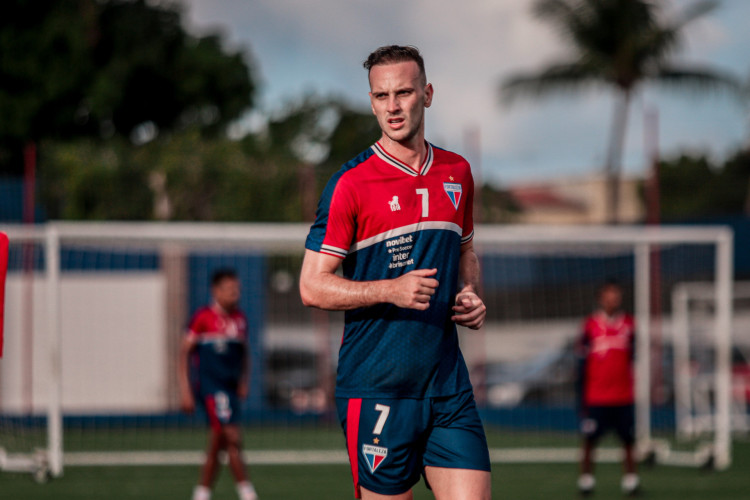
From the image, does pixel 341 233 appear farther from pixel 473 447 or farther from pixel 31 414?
pixel 31 414

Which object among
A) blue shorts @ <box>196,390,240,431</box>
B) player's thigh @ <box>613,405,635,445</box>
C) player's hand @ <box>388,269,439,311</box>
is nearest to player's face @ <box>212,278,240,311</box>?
blue shorts @ <box>196,390,240,431</box>

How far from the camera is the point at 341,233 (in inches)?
167

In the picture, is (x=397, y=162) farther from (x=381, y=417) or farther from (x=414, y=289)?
(x=381, y=417)

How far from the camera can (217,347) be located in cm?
1044

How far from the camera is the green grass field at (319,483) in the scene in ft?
36.6

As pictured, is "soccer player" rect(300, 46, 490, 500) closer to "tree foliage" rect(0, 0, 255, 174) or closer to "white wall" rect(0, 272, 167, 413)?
"white wall" rect(0, 272, 167, 413)

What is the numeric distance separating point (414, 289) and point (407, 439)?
0.70 m

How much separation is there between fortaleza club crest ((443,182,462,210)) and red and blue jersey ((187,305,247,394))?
20.4ft

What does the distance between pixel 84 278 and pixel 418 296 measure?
16.1 meters

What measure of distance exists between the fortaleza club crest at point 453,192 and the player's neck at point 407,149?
13 cm

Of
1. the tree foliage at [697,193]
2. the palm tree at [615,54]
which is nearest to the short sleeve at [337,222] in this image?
the tree foliage at [697,193]

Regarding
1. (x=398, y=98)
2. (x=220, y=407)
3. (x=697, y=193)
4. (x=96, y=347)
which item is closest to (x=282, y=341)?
(x=96, y=347)

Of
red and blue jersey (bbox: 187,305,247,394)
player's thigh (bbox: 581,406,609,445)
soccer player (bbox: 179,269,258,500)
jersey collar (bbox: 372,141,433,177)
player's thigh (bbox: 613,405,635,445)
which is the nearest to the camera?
jersey collar (bbox: 372,141,433,177)

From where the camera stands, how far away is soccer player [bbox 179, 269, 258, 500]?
10.1 metres
